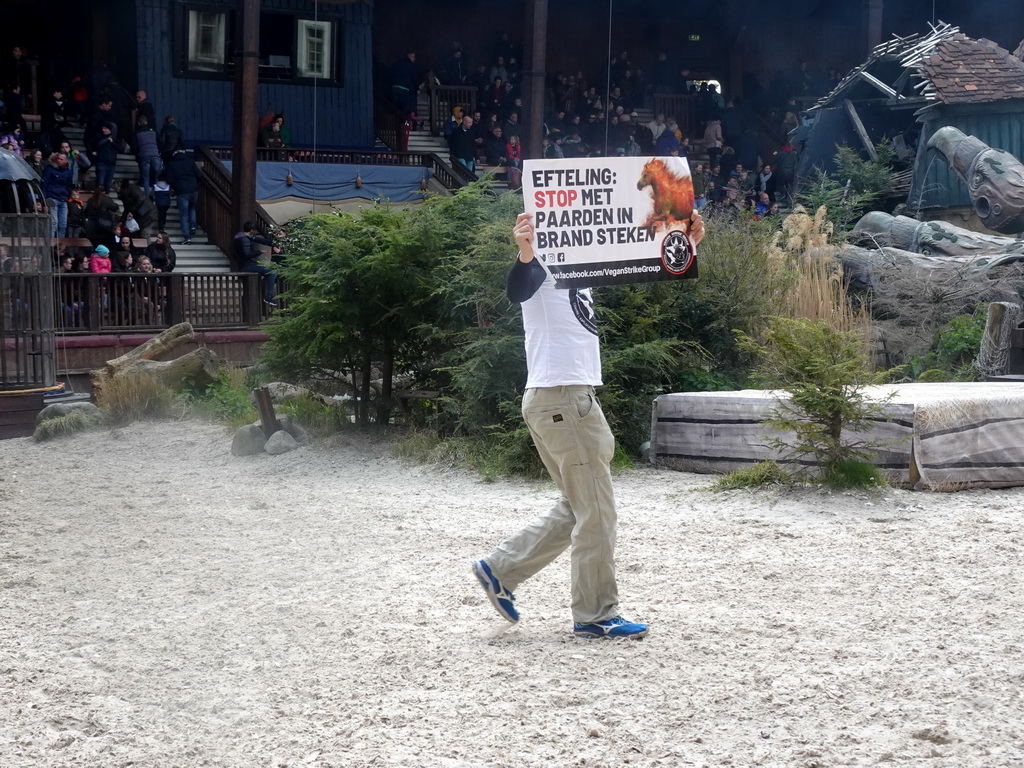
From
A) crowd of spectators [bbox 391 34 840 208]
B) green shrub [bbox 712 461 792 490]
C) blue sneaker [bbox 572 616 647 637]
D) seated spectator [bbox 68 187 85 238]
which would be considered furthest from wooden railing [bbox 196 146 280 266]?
blue sneaker [bbox 572 616 647 637]

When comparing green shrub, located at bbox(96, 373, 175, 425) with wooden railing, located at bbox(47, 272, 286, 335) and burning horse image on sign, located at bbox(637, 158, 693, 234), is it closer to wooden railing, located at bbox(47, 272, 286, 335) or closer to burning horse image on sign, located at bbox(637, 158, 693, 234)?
wooden railing, located at bbox(47, 272, 286, 335)

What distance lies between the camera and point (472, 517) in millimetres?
7785

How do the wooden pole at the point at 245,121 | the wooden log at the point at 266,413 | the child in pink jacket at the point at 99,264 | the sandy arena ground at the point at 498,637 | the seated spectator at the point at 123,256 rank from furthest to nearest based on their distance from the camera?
the wooden pole at the point at 245,121 < the seated spectator at the point at 123,256 < the child in pink jacket at the point at 99,264 < the wooden log at the point at 266,413 < the sandy arena ground at the point at 498,637

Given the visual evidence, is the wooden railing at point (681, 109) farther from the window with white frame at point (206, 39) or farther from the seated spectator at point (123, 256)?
the seated spectator at point (123, 256)

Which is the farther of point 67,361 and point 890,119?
point 890,119

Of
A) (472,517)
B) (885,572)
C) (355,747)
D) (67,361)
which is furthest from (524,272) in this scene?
(67,361)

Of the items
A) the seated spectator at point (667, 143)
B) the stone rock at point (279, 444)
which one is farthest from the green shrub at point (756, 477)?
the seated spectator at point (667, 143)

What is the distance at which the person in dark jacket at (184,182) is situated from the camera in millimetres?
19922

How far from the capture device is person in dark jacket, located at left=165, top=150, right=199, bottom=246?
19.9 metres

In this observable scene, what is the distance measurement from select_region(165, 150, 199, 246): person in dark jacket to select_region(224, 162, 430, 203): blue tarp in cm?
124

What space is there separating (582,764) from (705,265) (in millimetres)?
7440

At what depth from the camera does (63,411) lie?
12.9 m

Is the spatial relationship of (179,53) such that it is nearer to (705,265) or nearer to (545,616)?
(705,265)

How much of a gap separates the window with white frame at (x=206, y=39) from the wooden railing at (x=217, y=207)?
3.92 m
